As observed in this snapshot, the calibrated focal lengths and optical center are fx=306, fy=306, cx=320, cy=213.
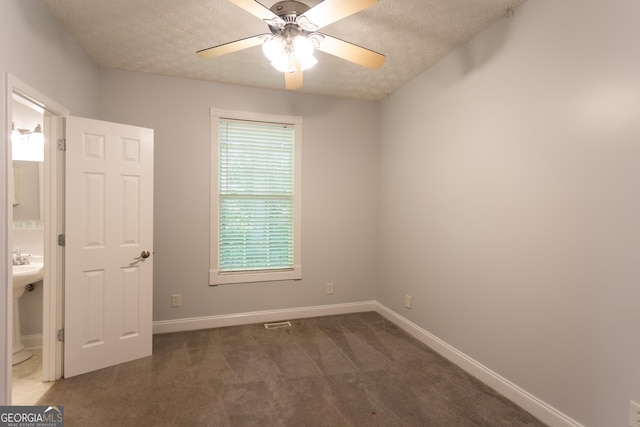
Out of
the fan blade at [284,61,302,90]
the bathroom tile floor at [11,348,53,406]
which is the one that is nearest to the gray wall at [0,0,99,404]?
the bathroom tile floor at [11,348,53,406]

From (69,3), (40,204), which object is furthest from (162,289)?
(69,3)

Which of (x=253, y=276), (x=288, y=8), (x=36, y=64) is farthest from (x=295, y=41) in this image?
(x=253, y=276)

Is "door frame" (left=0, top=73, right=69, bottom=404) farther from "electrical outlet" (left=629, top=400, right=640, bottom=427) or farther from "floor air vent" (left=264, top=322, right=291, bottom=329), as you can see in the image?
"electrical outlet" (left=629, top=400, right=640, bottom=427)

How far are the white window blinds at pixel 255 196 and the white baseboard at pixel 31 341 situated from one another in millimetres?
1743

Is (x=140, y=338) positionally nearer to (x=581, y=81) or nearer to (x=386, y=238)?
(x=386, y=238)

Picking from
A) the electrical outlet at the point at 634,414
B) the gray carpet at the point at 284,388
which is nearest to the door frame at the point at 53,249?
the gray carpet at the point at 284,388

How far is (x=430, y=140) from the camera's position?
2.98m

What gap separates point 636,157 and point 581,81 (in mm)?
536

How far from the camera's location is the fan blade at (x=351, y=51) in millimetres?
1911

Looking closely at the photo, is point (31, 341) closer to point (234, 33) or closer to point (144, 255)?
point (144, 255)

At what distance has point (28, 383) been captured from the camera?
2275 mm

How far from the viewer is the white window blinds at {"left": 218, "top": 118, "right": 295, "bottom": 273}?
3.44m

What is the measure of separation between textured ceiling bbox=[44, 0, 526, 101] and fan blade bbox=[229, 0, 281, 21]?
370mm

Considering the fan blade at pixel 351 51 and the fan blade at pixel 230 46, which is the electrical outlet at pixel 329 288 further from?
the fan blade at pixel 230 46
